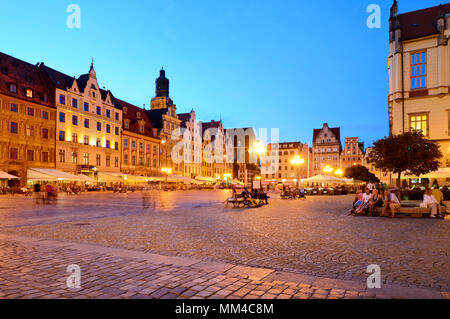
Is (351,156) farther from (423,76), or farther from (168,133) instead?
(423,76)

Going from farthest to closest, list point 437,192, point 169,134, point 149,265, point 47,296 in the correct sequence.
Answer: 1. point 169,134
2. point 437,192
3. point 149,265
4. point 47,296

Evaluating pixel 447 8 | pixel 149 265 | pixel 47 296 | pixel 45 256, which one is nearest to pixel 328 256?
pixel 149 265

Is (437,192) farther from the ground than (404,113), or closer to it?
closer to it

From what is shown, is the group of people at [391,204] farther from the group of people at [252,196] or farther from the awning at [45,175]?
the awning at [45,175]

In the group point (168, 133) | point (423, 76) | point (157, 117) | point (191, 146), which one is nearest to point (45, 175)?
point (157, 117)

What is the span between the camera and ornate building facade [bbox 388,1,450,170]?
34.8m

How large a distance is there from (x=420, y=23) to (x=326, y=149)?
67.0 m

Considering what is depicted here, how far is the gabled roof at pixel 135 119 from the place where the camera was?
209ft

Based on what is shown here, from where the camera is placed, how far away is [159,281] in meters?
4.92

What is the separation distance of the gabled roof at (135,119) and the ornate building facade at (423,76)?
44.8m

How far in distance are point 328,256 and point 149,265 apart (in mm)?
3584

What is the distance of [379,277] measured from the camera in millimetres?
5203

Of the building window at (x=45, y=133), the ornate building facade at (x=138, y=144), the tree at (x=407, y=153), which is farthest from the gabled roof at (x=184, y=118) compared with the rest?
the tree at (x=407, y=153)

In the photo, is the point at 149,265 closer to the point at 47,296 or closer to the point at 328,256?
the point at 47,296
